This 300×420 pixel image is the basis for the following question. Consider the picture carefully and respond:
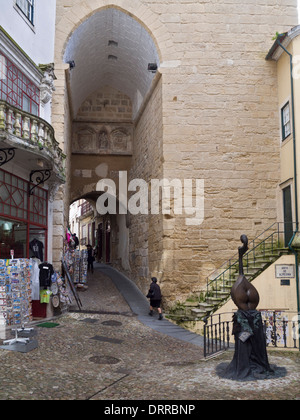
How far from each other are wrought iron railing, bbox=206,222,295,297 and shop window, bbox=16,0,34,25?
8824 mm

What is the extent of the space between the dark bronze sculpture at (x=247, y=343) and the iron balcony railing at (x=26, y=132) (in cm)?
551

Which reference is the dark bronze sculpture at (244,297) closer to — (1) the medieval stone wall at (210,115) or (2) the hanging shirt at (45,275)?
(2) the hanging shirt at (45,275)

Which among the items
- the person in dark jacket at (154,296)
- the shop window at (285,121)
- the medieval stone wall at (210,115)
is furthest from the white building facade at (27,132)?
the shop window at (285,121)

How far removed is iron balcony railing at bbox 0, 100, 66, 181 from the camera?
8.80 metres

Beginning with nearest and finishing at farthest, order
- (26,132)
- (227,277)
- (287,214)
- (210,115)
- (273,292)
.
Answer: (26,132) → (273,292) → (227,277) → (287,214) → (210,115)

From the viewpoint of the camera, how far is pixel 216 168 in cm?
1327

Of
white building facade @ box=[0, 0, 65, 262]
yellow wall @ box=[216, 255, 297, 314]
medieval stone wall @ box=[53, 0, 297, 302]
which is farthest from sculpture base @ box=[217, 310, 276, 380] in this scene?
medieval stone wall @ box=[53, 0, 297, 302]

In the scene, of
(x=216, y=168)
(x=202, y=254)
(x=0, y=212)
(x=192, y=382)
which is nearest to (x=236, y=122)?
(x=216, y=168)

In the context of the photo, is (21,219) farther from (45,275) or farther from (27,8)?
(27,8)

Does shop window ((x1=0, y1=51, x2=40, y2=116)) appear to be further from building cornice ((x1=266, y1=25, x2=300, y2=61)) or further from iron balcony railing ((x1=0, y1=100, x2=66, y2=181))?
building cornice ((x1=266, y1=25, x2=300, y2=61))

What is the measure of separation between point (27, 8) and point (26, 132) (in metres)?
4.20

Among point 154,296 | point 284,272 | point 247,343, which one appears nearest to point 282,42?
point 284,272

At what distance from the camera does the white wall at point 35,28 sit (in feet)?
33.2

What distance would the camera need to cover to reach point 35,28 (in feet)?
38.6
